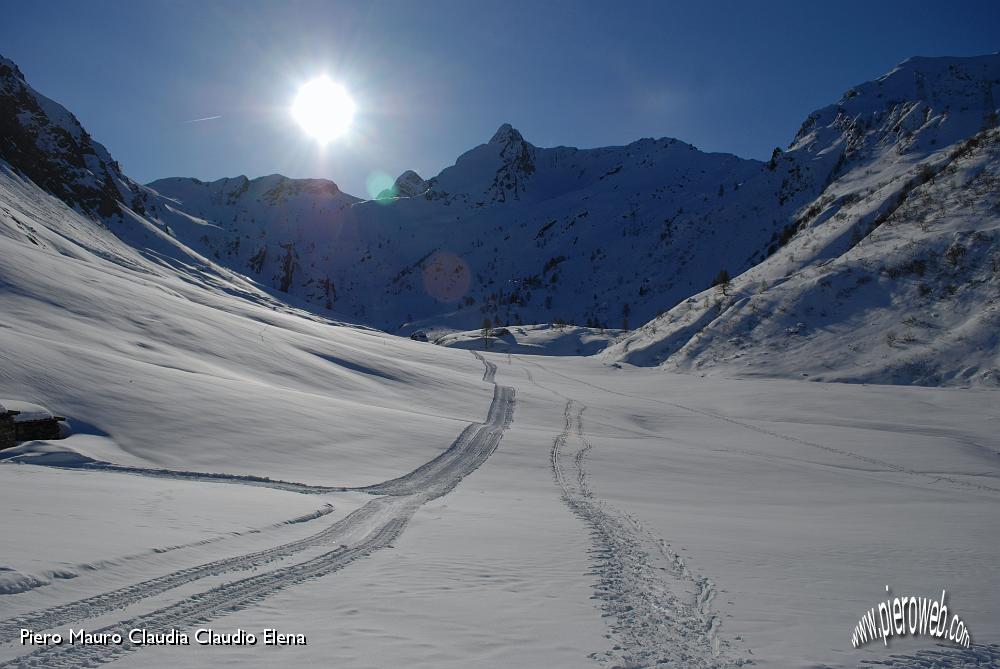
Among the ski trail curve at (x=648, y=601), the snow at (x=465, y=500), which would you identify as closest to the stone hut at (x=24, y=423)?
the snow at (x=465, y=500)

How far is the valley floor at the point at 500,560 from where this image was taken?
15.9 feet

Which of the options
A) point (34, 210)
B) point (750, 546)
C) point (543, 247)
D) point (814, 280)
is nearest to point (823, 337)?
point (814, 280)

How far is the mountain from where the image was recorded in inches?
1275

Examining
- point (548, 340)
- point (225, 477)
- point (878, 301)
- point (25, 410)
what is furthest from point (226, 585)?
point (548, 340)

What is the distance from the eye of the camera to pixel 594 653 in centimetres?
475

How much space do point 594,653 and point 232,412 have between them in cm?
1387

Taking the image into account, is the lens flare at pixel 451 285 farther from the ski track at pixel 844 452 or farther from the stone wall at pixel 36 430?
the stone wall at pixel 36 430

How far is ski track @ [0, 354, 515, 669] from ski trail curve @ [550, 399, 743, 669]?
11.3ft

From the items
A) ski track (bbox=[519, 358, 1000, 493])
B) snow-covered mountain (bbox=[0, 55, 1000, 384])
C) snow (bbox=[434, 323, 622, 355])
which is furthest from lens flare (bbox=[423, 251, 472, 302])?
ski track (bbox=[519, 358, 1000, 493])

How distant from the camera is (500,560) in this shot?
7391 millimetres

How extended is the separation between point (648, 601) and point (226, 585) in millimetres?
4763

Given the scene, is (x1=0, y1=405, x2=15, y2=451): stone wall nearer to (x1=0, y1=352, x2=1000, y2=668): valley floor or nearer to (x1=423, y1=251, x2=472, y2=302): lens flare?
(x1=0, y1=352, x2=1000, y2=668): valley floor

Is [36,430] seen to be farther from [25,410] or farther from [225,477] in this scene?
[225,477]

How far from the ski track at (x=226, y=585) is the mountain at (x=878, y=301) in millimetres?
32550
